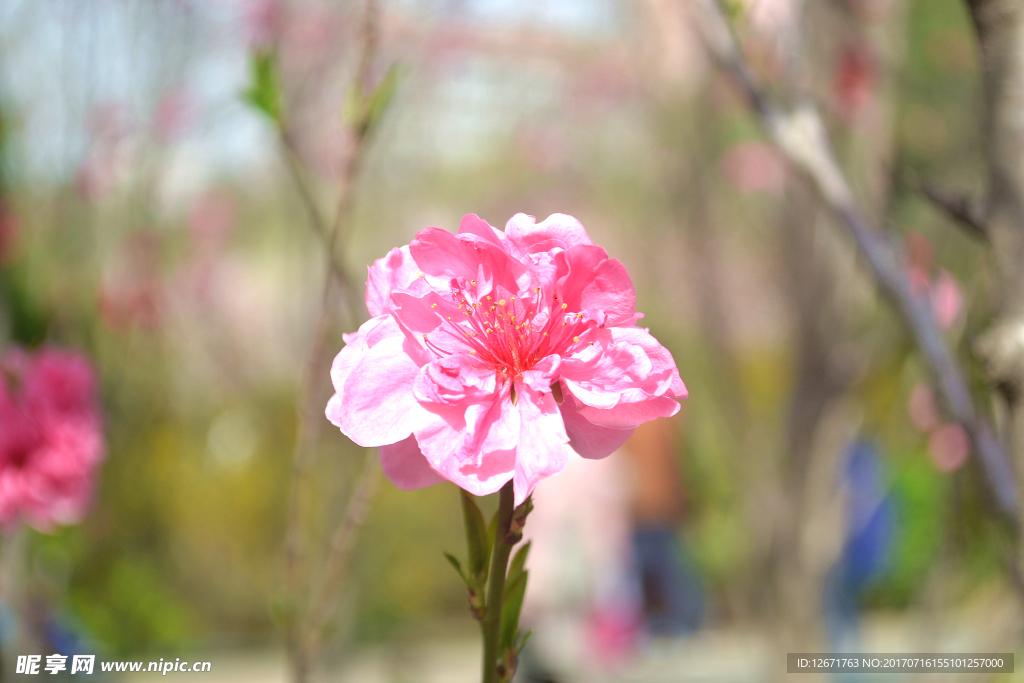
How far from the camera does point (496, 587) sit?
0.62 metres

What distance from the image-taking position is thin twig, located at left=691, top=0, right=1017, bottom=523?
0.94 m

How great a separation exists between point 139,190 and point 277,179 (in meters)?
0.90

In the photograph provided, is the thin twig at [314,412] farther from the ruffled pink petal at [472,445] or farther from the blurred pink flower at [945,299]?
the blurred pink flower at [945,299]

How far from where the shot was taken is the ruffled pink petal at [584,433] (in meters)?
0.62

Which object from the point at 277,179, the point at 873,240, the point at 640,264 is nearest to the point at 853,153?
the point at 873,240

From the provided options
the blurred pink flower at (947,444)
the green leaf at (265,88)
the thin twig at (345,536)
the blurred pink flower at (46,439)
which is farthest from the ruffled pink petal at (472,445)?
the blurred pink flower at (947,444)

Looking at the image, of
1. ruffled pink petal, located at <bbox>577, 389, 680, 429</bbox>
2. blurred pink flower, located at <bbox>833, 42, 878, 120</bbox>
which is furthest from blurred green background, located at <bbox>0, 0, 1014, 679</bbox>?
ruffled pink petal, located at <bbox>577, 389, 680, 429</bbox>

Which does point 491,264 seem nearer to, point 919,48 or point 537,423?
point 537,423

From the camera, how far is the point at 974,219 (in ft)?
3.00

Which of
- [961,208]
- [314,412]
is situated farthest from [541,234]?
[314,412]

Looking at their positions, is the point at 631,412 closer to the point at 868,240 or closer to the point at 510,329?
the point at 510,329

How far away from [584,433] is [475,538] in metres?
0.13

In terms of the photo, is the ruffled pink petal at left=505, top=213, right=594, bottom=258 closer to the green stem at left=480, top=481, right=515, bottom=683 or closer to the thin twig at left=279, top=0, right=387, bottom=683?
the green stem at left=480, top=481, right=515, bottom=683

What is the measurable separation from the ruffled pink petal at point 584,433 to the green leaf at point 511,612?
0.40ft
